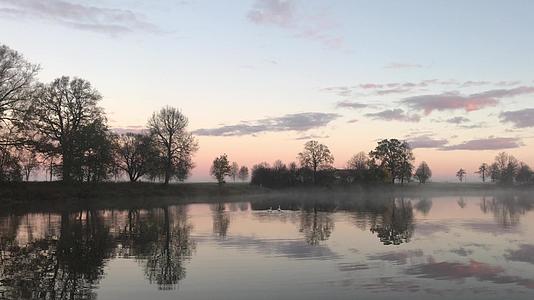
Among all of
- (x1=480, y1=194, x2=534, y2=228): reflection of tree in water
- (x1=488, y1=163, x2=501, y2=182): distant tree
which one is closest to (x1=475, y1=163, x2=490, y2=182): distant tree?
(x1=488, y1=163, x2=501, y2=182): distant tree

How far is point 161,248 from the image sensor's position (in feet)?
73.6

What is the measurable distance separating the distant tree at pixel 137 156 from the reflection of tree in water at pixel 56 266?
5806 centimetres

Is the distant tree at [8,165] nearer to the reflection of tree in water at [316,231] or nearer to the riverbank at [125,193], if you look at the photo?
the riverbank at [125,193]

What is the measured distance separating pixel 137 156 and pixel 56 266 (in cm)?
7231

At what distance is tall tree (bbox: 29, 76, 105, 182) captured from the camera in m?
62.3

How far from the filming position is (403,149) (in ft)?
438

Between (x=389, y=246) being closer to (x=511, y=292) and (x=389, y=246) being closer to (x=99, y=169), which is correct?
(x=511, y=292)

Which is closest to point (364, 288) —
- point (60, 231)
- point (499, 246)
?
point (499, 246)

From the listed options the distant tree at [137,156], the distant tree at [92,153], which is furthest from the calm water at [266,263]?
the distant tree at [137,156]

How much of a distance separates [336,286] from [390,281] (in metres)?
1.86

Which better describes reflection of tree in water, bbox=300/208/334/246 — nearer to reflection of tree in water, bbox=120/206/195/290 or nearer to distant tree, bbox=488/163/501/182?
reflection of tree in water, bbox=120/206/195/290

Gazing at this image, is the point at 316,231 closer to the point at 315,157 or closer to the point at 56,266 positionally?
the point at 56,266

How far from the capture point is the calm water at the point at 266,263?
13711mm

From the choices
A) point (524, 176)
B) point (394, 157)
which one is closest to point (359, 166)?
point (394, 157)
